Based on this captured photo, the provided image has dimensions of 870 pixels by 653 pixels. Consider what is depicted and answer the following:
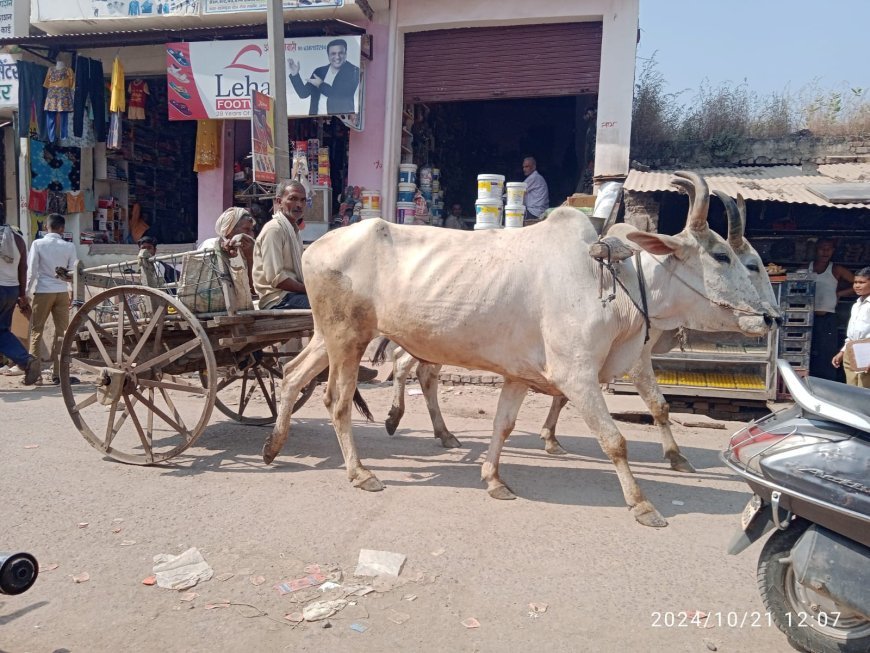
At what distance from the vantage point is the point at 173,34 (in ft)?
36.7

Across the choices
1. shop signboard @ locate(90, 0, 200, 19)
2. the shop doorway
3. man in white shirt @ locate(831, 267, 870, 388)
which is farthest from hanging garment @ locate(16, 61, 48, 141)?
man in white shirt @ locate(831, 267, 870, 388)

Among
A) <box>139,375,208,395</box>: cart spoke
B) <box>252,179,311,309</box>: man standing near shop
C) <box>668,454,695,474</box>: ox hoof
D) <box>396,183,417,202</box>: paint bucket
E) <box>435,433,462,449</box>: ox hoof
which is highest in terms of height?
<box>396,183,417,202</box>: paint bucket

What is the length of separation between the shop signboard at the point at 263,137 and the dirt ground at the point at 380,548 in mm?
3788

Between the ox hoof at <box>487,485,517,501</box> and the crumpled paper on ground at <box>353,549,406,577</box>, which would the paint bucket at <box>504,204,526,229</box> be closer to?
the ox hoof at <box>487,485,517,501</box>

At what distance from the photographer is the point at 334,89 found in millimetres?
10422

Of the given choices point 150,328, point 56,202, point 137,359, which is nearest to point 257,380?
point 137,359

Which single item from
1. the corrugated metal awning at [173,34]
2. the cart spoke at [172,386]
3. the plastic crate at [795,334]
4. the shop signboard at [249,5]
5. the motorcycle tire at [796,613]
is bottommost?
the motorcycle tire at [796,613]

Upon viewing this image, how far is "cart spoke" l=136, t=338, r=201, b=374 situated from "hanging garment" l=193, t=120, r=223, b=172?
772cm

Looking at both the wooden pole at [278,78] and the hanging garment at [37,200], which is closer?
the wooden pole at [278,78]

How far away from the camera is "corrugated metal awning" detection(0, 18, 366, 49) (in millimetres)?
10627

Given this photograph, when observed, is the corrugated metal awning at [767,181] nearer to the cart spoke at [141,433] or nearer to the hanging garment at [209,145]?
the cart spoke at [141,433]

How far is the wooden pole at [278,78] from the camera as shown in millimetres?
8336

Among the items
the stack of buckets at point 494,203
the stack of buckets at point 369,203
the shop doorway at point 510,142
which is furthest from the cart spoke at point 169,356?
the shop doorway at point 510,142

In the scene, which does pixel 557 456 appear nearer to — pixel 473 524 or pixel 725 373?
pixel 473 524
